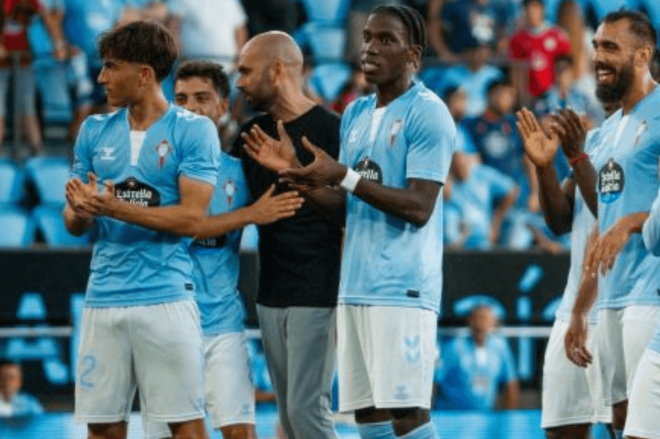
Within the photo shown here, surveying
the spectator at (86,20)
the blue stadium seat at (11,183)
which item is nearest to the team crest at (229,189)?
the blue stadium seat at (11,183)

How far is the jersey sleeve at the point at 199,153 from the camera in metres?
7.09

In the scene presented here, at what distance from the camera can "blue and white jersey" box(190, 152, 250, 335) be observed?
8.12 meters

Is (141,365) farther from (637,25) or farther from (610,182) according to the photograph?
(637,25)

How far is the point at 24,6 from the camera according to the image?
13.4 meters

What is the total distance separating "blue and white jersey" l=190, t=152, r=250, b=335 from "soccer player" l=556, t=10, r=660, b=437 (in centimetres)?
174

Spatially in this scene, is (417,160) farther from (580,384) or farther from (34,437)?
(34,437)

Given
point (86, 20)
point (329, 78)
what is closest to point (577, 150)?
point (329, 78)

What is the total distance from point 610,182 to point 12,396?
576 cm

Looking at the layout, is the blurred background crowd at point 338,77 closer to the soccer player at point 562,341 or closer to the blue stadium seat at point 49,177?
the blue stadium seat at point 49,177

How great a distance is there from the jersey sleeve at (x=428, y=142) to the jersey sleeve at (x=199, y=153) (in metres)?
0.87

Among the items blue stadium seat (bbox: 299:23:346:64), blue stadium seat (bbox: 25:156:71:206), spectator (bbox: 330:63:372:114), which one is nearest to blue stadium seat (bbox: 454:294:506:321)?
spectator (bbox: 330:63:372:114)

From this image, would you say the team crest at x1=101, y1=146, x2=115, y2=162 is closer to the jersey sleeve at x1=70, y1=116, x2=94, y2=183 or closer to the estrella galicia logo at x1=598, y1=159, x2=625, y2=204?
the jersey sleeve at x1=70, y1=116, x2=94, y2=183

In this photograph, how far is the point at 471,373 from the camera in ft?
40.3

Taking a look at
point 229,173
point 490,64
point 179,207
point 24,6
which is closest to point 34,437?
point 229,173
